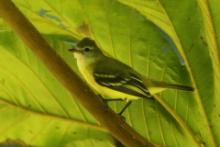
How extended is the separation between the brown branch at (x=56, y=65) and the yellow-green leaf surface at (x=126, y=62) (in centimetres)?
54

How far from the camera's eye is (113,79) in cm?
157

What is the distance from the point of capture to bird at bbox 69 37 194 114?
145 cm

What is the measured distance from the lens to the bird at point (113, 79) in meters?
1.45

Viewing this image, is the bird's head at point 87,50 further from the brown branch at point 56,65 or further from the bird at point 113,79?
the brown branch at point 56,65

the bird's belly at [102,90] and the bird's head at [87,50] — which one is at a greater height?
the bird's head at [87,50]

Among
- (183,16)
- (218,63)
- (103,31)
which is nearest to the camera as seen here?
A: (218,63)

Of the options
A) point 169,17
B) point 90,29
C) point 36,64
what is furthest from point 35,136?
point 169,17

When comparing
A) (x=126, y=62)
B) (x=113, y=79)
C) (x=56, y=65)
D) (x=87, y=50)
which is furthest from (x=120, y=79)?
(x=56, y=65)

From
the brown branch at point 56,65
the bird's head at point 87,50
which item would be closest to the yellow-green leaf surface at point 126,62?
the bird's head at point 87,50

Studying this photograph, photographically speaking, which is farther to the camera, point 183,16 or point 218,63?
point 183,16

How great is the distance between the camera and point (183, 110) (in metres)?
1.38

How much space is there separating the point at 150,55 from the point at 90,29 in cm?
17

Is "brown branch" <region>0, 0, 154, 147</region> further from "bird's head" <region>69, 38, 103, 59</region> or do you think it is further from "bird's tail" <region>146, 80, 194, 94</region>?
"bird's head" <region>69, 38, 103, 59</region>

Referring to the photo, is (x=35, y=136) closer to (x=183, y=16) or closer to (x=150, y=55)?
(x=150, y=55)
